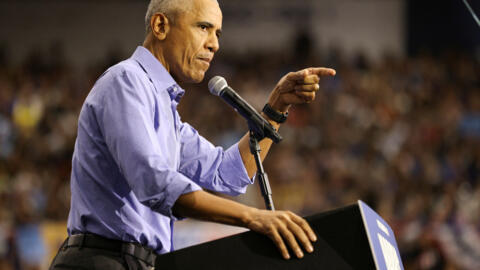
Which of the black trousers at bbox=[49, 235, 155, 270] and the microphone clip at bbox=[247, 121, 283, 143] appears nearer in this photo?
the black trousers at bbox=[49, 235, 155, 270]

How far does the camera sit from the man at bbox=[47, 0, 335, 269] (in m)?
1.56

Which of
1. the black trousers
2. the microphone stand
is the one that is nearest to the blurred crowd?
the microphone stand

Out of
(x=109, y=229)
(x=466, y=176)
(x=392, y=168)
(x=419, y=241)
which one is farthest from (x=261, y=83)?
(x=109, y=229)

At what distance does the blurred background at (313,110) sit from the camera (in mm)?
6121

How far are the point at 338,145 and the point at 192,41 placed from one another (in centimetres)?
557

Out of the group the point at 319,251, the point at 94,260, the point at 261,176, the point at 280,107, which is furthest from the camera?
the point at 280,107

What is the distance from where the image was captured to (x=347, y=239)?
1.46m

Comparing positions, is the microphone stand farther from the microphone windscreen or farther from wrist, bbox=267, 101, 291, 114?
wrist, bbox=267, 101, 291, 114

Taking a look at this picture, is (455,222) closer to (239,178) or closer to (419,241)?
(419,241)

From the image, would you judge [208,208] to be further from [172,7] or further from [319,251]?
[172,7]

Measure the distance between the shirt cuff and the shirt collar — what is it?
0.40 metres

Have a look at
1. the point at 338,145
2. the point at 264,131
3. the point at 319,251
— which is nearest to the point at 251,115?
the point at 264,131

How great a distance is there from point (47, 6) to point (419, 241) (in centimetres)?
825

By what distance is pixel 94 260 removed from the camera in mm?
1689
